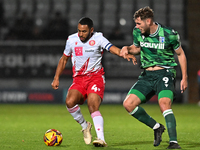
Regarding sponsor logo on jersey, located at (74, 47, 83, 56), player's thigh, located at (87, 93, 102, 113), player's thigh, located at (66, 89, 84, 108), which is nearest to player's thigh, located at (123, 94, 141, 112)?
player's thigh, located at (87, 93, 102, 113)

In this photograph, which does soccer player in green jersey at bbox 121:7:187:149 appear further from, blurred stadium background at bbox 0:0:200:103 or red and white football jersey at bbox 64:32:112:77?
blurred stadium background at bbox 0:0:200:103

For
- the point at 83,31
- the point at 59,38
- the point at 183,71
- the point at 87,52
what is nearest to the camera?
the point at 183,71

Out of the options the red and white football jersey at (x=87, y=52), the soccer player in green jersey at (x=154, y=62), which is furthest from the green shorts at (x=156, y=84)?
the red and white football jersey at (x=87, y=52)

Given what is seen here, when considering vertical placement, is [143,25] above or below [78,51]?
above

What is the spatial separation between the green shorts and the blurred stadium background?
10.9m

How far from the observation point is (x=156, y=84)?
5.74 m

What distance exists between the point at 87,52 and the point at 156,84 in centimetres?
121

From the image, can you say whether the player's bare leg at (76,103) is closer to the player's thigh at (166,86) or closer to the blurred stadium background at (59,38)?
the player's thigh at (166,86)

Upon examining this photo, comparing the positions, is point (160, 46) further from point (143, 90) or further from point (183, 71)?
point (143, 90)

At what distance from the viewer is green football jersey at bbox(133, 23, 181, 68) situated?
566 centimetres

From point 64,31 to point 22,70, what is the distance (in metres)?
2.47

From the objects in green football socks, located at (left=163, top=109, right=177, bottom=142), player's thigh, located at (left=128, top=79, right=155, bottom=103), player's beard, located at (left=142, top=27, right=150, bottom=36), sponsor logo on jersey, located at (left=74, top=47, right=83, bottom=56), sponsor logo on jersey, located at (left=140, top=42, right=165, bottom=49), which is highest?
player's beard, located at (left=142, top=27, right=150, bottom=36)

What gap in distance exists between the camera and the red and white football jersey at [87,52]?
20.5 ft

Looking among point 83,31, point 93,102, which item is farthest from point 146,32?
point 93,102
